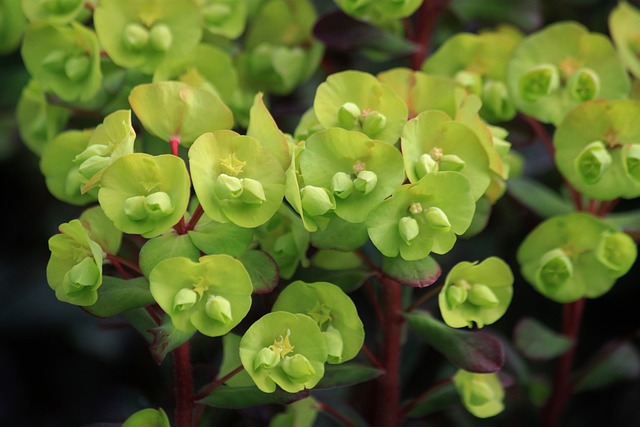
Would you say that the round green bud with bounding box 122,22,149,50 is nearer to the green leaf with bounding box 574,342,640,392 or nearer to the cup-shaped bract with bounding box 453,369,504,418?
the cup-shaped bract with bounding box 453,369,504,418

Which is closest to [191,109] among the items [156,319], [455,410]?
[156,319]

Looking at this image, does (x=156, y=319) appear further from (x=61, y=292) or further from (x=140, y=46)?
(x=140, y=46)

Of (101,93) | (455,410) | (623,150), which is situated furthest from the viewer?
(455,410)

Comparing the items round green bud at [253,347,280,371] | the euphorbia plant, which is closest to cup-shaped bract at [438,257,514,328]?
the euphorbia plant

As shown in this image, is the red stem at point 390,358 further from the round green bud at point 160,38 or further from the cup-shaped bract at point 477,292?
the round green bud at point 160,38

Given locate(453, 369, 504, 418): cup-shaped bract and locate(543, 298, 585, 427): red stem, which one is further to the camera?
locate(543, 298, 585, 427): red stem

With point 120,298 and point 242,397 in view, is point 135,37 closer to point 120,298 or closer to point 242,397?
point 120,298

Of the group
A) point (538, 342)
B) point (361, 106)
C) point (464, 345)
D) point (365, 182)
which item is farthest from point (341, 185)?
point (538, 342)
